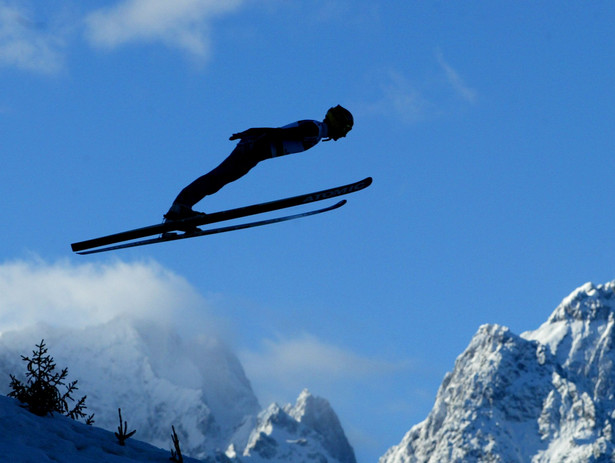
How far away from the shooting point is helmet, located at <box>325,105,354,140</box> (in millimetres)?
14367

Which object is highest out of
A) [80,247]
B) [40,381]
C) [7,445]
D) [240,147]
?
[240,147]

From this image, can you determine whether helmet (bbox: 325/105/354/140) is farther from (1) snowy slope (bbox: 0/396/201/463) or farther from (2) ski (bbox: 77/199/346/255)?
(1) snowy slope (bbox: 0/396/201/463)

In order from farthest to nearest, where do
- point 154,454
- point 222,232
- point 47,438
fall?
point 222,232 → point 154,454 → point 47,438

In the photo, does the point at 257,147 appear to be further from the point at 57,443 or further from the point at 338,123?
the point at 57,443

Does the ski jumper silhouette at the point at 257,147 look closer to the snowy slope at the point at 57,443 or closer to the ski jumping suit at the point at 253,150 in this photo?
the ski jumping suit at the point at 253,150

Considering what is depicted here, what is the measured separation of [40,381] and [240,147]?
14.4ft

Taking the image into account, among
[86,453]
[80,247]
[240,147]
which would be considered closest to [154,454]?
[86,453]

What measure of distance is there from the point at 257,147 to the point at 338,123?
118 centimetres

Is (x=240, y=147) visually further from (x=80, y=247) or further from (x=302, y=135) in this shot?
(x=80, y=247)

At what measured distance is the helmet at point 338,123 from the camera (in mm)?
14367

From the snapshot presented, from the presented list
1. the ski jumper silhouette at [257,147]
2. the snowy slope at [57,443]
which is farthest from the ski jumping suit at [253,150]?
the snowy slope at [57,443]

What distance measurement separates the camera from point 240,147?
14.3 meters

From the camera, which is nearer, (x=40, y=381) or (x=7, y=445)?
(x=7, y=445)

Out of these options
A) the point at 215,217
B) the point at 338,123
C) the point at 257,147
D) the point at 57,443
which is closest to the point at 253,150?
the point at 257,147
